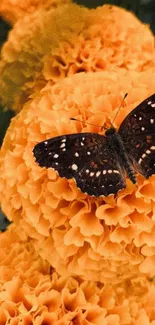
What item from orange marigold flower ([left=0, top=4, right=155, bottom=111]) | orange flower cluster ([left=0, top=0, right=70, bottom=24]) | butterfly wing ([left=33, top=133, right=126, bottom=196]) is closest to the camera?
butterfly wing ([left=33, top=133, right=126, bottom=196])

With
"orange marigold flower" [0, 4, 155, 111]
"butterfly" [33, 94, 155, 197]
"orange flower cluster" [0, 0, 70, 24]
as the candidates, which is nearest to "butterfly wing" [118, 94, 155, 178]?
"butterfly" [33, 94, 155, 197]

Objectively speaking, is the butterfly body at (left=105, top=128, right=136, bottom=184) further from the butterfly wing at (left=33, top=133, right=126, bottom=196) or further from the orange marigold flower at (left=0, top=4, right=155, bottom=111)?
the orange marigold flower at (left=0, top=4, right=155, bottom=111)

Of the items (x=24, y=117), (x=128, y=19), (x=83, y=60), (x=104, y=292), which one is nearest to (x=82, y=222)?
(x=104, y=292)

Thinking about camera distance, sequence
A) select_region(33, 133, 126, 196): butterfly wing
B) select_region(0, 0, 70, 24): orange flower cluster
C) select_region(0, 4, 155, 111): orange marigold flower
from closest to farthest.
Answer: select_region(33, 133, 126, 196): butterfly wing < select_region(0, 4, 155, 111): orange marigold flower < select_region(0, 0, 70, 24): orange flower cluster

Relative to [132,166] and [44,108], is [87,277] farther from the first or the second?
[44,108]

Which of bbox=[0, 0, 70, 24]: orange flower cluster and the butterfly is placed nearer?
the butterfly

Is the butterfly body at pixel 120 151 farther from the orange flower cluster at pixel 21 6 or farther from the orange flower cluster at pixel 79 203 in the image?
the orange flower cluster at pixel 21 6

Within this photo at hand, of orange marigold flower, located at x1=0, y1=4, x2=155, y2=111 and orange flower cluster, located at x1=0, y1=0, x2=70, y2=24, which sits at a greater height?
orange flower cluster, located at x1=0, y1=0, x2=70, y2=24
